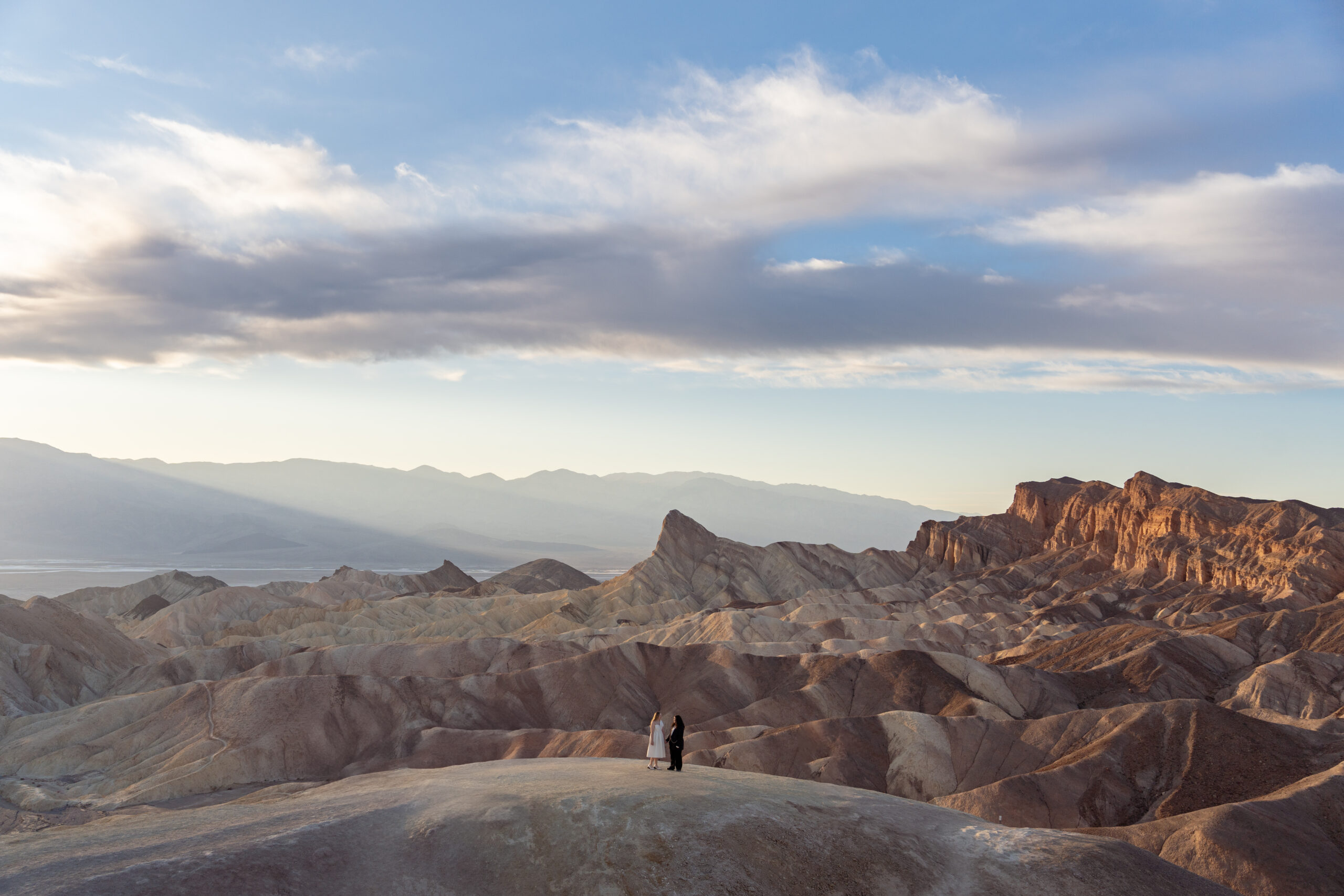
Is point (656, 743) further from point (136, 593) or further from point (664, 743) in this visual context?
A: point (136, 593)

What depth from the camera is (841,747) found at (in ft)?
151

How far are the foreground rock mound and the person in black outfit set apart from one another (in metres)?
1.13

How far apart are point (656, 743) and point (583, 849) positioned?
5.60 metres

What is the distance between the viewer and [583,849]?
62.6 ft

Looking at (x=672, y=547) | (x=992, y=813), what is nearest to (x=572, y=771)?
(x=992, y=813)

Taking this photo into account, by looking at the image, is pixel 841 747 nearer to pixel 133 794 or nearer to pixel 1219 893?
pixel 1219 893

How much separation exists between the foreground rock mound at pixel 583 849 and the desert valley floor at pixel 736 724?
8 centimetres

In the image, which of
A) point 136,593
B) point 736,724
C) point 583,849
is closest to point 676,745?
point 583,849

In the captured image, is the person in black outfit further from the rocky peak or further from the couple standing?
the rocky peak

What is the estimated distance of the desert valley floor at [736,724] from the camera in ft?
63.8

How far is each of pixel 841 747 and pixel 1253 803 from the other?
1776 cm

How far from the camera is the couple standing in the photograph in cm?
2425

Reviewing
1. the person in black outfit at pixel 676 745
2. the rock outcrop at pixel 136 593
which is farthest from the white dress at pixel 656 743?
the rock outcrop at pixel 136 593

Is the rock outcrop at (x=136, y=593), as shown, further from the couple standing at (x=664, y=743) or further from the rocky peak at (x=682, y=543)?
the couple standing at (x=664, y=743)
